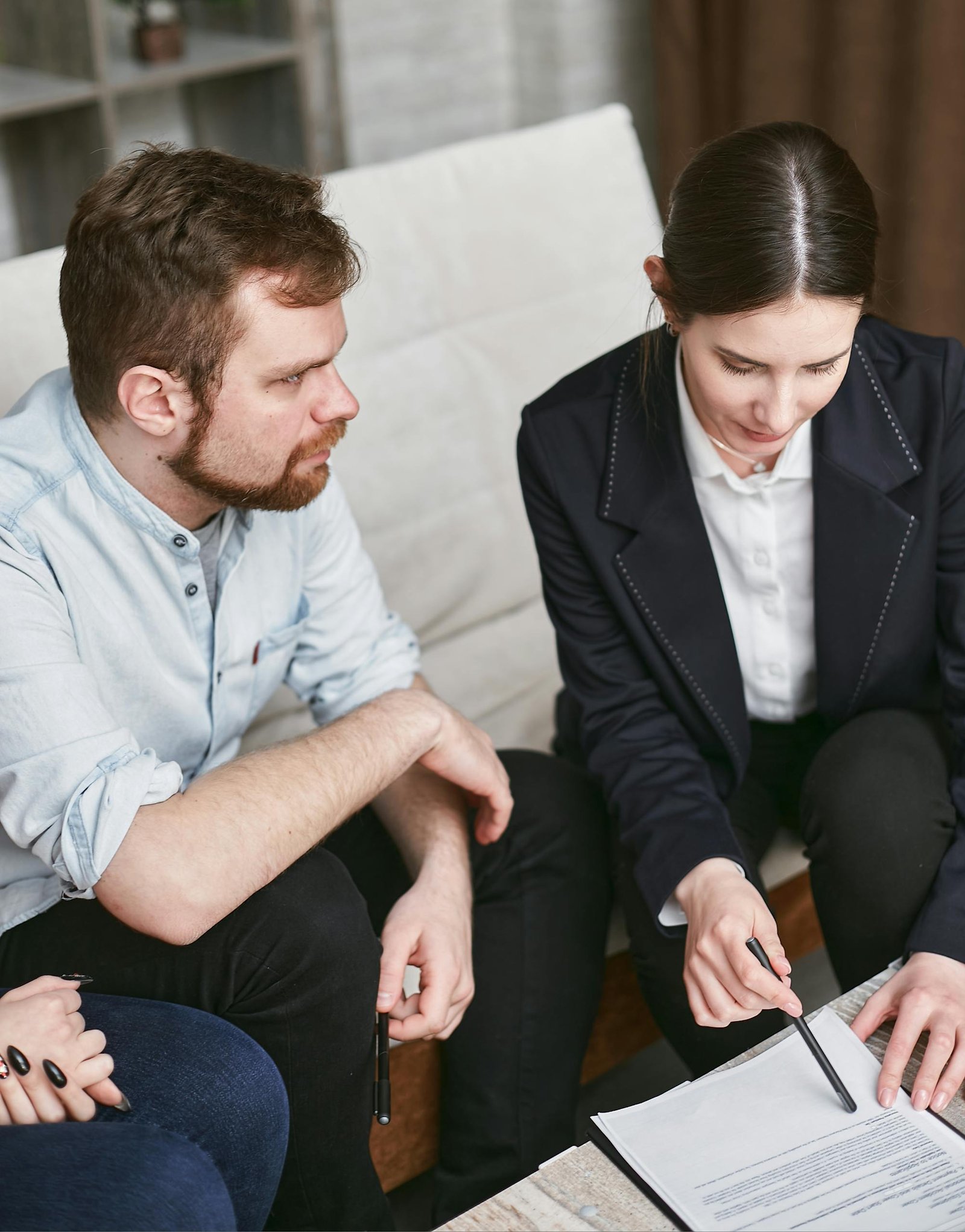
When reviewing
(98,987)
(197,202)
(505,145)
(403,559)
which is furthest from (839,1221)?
(505,145)

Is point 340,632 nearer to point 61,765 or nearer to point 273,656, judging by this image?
point 273,656

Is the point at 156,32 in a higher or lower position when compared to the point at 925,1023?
higher

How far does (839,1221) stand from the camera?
88 centimetres

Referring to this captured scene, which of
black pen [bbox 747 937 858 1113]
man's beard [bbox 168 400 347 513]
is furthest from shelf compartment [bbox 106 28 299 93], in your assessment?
black pen [bbox 747 937 858 1113]

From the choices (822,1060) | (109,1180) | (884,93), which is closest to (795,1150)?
(822,1060)

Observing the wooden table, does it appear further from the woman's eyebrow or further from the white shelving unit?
the white shelving unit

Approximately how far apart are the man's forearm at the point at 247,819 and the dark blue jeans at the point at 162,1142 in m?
0.08

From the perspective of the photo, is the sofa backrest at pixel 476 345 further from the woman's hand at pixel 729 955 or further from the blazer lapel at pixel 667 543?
the woman's hand at pixel 729 955

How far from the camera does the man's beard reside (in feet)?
3.99

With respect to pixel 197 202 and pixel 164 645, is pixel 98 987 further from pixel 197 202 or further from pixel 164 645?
pixel 197 202

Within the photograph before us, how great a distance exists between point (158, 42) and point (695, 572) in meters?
1.83

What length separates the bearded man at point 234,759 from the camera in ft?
3.65

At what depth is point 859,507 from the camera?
4.25ft

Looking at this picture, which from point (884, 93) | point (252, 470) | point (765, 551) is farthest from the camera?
point (884, 93)
